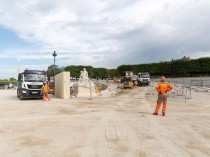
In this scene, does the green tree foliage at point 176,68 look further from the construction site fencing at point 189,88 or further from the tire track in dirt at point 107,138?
the tire track in dirt at point 107,138

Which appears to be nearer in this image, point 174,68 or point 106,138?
point 106,138

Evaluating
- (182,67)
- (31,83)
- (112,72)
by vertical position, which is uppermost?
(182,67)

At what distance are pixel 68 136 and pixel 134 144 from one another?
231 cm

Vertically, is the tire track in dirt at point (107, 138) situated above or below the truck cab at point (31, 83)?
below

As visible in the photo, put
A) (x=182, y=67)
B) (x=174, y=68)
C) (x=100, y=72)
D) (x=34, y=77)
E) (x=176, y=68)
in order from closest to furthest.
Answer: (x=34, y=77) → (x=182, y=67) → (x=176, y=68) → (x=174, y=68) → (x=100, y=72)

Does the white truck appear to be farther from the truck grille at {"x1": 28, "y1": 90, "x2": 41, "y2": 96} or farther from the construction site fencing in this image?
the truck grille at {"x1": 28, "y1": 90, "x2": 41, "y2": 96}

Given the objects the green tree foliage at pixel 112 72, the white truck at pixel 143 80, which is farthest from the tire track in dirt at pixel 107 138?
the green tree foliage at pixel 112 72

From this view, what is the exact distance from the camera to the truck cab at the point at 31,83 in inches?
973

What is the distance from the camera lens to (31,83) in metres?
24.9

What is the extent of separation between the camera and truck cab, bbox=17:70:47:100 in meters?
24.7

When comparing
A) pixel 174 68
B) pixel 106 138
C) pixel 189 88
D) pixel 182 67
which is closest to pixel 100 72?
pixel 174 68

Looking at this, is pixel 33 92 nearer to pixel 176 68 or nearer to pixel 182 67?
pixel 182 67

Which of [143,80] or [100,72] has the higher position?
[100,72]

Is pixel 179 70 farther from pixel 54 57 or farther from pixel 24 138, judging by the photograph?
pixel 24 138
